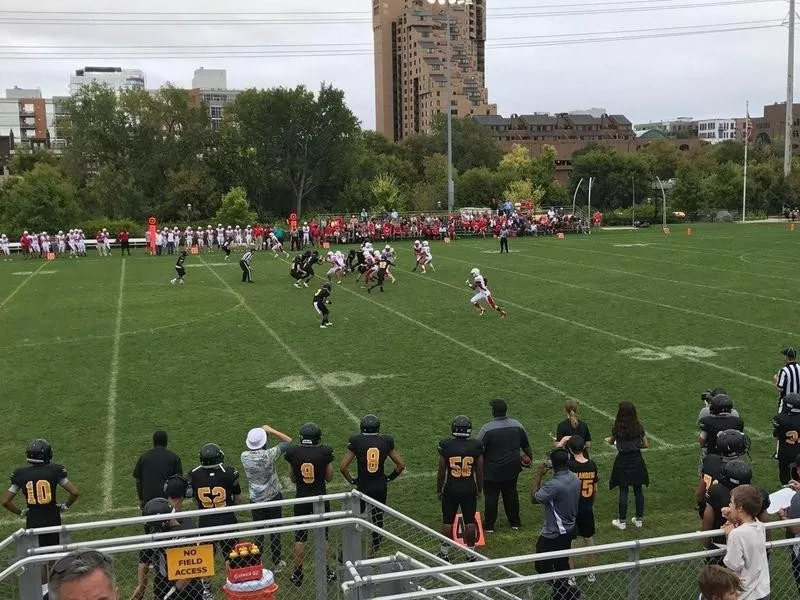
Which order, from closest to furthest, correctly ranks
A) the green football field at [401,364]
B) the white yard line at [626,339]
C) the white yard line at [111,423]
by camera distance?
the white yard line at [111,423], the green football field at [401,364], the white yard line at [626,339]

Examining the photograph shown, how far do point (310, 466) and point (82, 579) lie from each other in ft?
16.0

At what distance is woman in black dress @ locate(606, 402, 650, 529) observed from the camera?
791 centimetres

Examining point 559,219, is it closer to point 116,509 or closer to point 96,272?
point 96,272

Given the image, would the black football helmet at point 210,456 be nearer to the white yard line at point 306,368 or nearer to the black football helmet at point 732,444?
the black football helmet at point 732,444

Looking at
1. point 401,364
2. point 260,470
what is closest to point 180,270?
point 401,364

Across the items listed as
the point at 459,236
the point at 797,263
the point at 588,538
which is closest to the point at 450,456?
the point at 588,538

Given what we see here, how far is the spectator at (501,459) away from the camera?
791cm

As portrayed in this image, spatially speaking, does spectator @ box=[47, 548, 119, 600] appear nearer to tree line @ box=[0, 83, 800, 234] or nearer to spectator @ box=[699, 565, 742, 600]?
spectator @ box=[699, 565, 742, 600]

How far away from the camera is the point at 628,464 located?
26.1 ft

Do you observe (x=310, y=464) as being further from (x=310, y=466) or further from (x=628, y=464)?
(x=628, y=464)

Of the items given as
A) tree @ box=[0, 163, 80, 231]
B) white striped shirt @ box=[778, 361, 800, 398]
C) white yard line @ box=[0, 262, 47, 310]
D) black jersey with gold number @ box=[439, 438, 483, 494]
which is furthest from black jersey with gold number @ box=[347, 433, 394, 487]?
tree @ box=[0, 163, 80, 231]

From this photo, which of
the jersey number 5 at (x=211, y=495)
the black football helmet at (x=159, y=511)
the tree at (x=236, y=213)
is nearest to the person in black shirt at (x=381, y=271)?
the jersey number 5 at (x=211, y=495)

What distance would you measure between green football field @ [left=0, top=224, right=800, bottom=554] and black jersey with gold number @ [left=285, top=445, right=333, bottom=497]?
5.16 feet

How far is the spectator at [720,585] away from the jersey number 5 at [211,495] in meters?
4.12
